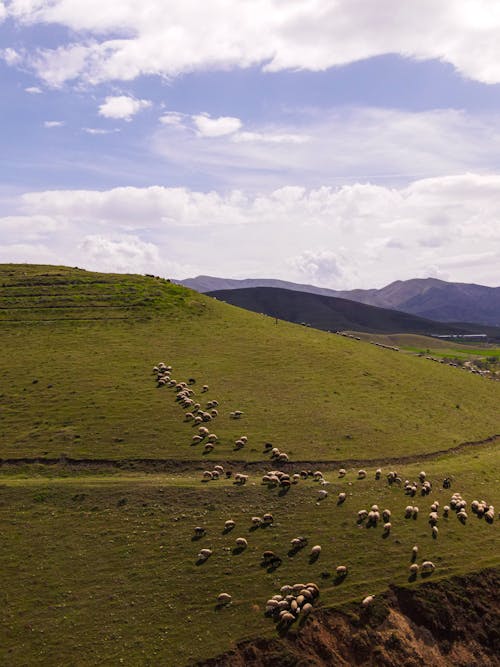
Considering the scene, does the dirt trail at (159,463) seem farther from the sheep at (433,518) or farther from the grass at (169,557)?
the sheep at (433,518)

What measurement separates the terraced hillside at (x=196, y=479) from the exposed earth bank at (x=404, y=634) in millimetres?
789

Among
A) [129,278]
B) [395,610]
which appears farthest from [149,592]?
[129,278]

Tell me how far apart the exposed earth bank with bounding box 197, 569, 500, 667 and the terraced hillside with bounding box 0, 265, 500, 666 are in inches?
31.0

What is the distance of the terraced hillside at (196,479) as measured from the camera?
33.5 m

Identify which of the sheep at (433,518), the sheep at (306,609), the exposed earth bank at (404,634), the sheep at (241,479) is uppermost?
the sheep at (241,479)

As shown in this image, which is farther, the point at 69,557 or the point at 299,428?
the point at 299,428

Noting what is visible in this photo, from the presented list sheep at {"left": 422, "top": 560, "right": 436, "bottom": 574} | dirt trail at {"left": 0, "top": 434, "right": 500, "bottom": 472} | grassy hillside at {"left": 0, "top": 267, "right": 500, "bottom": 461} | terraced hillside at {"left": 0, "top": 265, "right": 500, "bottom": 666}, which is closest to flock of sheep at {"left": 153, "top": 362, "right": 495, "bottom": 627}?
sheep at {"left": 422, "top": 560, "right": 436, "bottom": 574}

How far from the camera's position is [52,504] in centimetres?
4338

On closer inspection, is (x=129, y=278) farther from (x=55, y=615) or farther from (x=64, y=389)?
(x=55, y=615)

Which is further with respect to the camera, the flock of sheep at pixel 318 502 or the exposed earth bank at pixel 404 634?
the flock of sheep at pixel 318 502

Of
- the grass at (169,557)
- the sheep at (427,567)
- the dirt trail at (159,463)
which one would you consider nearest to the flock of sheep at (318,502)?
the sheep at (427,567)

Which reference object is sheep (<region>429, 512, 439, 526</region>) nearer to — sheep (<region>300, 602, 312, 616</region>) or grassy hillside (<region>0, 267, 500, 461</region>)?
grassy hillside (<region>0, 267, 500, 461</region>)

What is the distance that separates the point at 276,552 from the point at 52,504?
738 inches

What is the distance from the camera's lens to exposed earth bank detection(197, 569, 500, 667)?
31.3m
